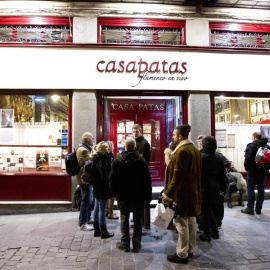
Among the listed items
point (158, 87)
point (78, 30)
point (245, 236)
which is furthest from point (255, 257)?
point (78, 30)

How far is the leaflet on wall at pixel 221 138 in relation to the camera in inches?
313

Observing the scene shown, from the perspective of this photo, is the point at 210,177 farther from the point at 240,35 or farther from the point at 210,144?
the point at 240,35

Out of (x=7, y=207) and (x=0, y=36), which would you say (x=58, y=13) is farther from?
(x=7, y=207)

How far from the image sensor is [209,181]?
193 inches

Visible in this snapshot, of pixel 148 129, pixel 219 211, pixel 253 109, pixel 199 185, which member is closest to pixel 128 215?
pixel 199 185

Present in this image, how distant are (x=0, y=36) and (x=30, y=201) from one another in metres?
4.78

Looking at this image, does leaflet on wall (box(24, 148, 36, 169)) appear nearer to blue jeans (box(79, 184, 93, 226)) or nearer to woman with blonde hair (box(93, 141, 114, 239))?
blue jeans (box(79, 184, 93, 226))

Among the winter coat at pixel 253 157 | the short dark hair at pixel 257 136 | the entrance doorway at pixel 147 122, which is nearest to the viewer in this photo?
the winter coat at pixel 253 157

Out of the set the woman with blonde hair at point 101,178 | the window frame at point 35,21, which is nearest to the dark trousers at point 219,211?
the woman with blonde hair at point 101,178

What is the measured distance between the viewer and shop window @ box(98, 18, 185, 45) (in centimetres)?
758

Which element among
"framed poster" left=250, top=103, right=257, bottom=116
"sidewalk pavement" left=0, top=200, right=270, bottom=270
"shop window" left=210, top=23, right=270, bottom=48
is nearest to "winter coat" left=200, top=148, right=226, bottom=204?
"sidewalk pavement" left=0, top=200, right=270, bottom=270

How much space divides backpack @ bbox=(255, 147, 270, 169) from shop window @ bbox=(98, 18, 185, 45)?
376cm

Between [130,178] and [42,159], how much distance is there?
3.90 m

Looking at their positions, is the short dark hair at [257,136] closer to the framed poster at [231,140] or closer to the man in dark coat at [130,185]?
the framed poster at [231,140]
